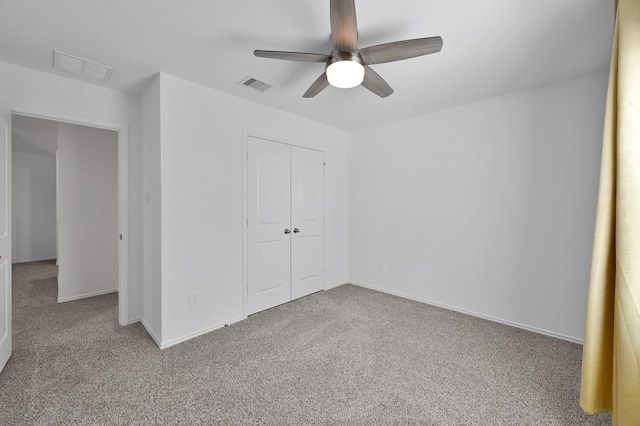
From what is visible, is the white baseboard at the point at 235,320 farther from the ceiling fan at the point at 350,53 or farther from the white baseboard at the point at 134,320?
the ceiling fan at the point at 350,53

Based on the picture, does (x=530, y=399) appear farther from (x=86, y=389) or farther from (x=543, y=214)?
(x=86, y=389)

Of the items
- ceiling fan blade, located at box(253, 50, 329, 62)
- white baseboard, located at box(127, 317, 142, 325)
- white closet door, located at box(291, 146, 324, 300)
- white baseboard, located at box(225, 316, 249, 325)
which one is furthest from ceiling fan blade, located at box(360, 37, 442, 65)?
white baseboard, located at box(127, 317, 142, 325)

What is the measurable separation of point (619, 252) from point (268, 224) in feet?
9.28

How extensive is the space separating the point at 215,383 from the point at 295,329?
3.17 ft

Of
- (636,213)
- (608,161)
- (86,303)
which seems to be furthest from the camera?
(86,303)

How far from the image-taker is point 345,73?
174 centimetres

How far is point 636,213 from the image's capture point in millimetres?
1272

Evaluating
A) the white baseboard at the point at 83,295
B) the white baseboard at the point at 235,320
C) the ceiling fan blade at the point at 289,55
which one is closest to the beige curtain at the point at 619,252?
the ceiling fan blade at the point at 289,55

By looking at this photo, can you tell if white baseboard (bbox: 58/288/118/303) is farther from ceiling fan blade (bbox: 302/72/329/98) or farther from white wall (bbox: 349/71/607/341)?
ceiling fan blade (bbox: 302/72/329/98)

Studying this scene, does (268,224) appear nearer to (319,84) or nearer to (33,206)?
(319,84)

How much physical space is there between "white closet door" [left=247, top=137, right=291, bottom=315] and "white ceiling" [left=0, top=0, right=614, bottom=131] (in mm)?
805

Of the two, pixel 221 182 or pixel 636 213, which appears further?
pixel 221 182

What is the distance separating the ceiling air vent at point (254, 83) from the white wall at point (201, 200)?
1.09ft

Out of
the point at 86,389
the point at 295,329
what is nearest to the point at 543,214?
the point at 295,329
